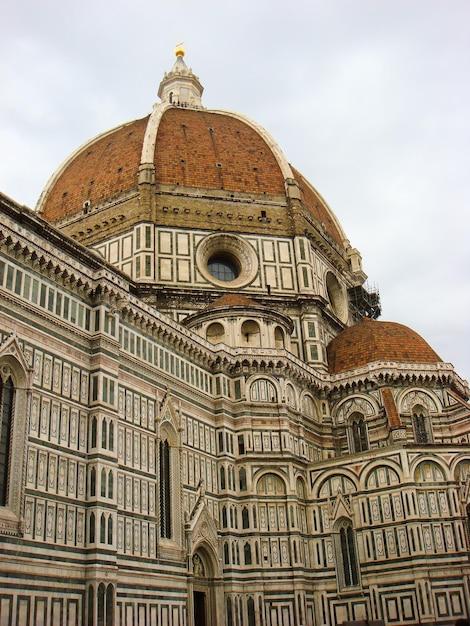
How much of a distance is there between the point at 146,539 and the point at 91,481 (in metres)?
3.67

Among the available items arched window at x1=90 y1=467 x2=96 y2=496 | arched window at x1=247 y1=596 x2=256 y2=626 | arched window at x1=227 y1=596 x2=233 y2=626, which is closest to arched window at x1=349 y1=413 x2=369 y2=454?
arched window at x1=247 y1=596 x2=256 y2=626

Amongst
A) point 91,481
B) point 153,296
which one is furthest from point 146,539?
point 153,296

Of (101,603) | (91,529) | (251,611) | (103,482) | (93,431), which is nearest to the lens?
(101,603)

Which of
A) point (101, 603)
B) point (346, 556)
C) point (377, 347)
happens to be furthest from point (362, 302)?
point (101, 603)

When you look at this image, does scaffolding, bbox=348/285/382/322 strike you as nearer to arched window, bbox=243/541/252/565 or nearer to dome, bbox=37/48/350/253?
dome, bbox=37/48/350/253

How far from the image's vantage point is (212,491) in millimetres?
32406

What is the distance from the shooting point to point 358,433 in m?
38.5

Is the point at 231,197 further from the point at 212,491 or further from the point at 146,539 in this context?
the point at 146,539

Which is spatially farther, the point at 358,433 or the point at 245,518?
the point at 358,433

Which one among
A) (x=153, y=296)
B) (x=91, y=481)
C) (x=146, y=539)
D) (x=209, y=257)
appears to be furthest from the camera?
(x=209, y=257)

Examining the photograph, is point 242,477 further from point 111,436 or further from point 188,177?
point 188,177

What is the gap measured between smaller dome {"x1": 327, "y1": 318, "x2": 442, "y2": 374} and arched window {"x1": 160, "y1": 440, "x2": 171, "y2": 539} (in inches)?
525

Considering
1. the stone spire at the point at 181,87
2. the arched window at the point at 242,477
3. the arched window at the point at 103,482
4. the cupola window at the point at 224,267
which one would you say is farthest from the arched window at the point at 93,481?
the stone spire at the point at 181,87

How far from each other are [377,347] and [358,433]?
4.93 m
